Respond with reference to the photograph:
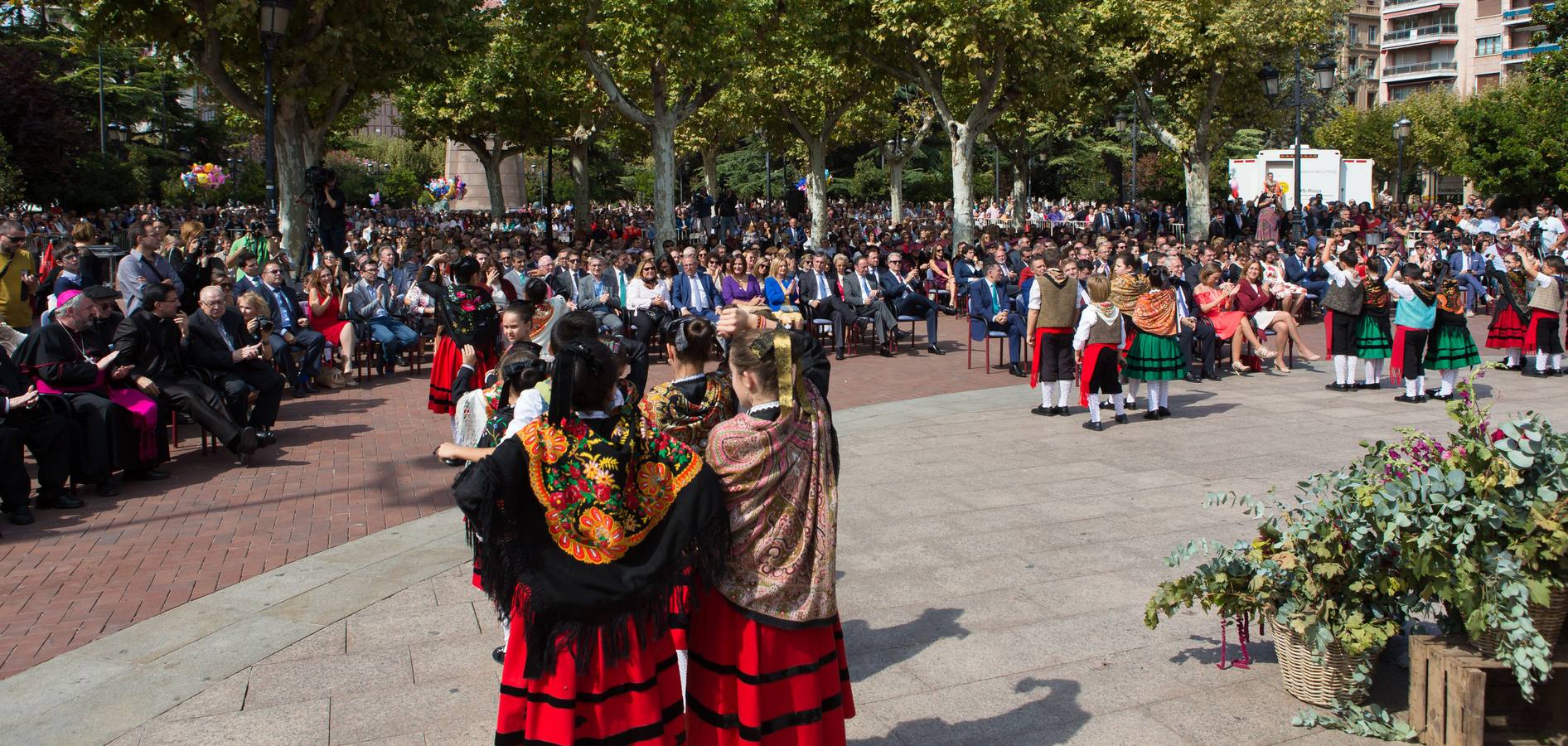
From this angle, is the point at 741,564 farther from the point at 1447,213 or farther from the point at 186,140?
the point at 186,140

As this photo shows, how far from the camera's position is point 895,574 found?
6.95 meters

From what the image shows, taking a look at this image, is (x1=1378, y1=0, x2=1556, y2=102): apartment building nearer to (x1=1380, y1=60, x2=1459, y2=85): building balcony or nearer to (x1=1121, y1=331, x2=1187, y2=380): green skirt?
(x1=1380, y1=60, x2=1459, y2=85): building balcony

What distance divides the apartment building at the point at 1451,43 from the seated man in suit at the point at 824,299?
236 feet

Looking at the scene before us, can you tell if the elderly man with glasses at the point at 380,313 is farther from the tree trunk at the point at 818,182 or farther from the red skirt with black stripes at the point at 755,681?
the tree trunk at the point at 818,182

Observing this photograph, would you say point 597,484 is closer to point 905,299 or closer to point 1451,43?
point 905,299

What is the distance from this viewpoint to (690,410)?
455cm

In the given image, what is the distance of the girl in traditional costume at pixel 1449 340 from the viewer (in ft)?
41.3

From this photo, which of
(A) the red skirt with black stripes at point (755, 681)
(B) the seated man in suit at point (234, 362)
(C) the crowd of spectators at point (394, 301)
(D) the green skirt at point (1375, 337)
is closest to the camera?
(A) the red skirt with black stripes at point (755, 681)

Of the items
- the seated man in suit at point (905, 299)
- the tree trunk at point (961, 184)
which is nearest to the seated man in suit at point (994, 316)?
the seated man in suit at point (905, 299)

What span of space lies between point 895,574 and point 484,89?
3111 centimetres

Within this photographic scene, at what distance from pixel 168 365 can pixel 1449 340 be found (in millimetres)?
11996

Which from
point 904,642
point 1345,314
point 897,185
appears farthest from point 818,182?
point 904,642

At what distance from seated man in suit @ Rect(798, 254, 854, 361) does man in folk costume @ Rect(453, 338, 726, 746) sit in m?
12.8

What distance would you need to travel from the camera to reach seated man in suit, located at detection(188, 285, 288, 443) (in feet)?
34.4
